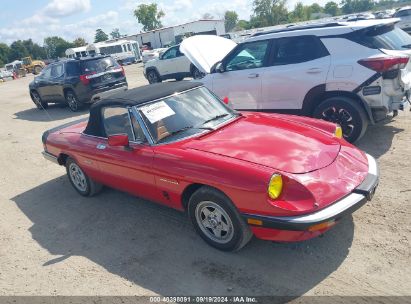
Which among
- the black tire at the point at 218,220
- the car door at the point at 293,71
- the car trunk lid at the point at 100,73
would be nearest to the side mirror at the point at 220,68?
the car door at the point at 293,71

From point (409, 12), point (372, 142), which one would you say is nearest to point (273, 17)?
point (409, 12)

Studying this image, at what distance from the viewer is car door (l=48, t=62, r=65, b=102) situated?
1311 cm

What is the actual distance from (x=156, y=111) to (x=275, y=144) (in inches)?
56.4

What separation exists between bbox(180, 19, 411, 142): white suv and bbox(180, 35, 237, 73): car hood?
1.49 ft

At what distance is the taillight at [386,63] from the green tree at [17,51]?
382 ft

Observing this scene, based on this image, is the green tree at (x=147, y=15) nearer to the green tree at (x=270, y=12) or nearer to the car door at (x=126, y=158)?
the green tree at (x=270, y=12)

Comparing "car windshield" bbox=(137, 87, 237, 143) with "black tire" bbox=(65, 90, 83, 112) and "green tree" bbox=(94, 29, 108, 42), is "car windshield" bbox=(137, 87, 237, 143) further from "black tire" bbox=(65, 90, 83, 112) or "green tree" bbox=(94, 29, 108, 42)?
"green tree" bbox=(94, 29, 108, 42)

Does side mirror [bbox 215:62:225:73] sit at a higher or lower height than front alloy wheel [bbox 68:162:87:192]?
higher

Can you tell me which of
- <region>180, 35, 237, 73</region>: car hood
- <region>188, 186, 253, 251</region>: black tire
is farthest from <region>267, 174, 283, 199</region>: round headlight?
<region>180, 35, 237, 73</region>: car hood

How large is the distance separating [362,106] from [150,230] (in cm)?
361

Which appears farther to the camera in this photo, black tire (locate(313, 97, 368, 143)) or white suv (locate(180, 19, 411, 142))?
black tire (locate(313, 97, 368, 143))

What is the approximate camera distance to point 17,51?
107 meters

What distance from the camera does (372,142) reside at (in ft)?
19.6

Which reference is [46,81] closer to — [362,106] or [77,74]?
[77,74]
